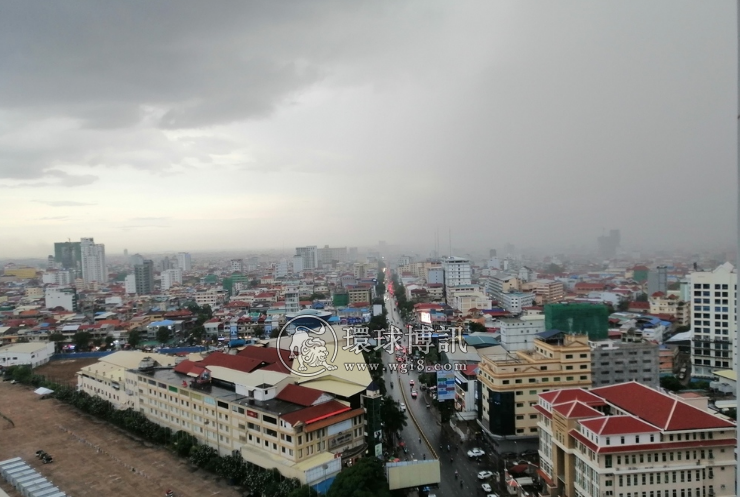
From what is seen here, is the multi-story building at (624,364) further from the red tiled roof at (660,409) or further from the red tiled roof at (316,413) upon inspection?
the red tiled roof at (316,413)

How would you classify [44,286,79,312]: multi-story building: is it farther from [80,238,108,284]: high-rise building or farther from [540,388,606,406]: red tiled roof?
[540,388,606,406]: red tiled roof

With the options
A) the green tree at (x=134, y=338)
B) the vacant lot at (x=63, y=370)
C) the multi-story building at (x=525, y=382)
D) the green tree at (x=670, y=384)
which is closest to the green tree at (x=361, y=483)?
the multi-story building at (x=525, y=382)

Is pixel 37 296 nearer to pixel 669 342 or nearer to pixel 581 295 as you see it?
pixel 581 295

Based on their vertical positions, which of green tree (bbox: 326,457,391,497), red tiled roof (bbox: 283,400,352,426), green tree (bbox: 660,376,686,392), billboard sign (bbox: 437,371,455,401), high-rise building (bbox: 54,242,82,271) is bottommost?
green tree (bbox: 660,376,686,392)

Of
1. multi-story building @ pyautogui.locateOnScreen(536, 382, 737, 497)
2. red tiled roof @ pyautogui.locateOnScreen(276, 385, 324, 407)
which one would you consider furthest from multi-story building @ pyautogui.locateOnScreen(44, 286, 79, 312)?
multi-story building @ pyautogui.locateOnScreen(536, 382, 737, 497)

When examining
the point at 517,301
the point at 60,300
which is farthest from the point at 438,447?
the point at 60,300

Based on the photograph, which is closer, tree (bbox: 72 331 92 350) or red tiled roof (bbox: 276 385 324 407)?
red tiled roof (bbox: 276 385 324 407)
